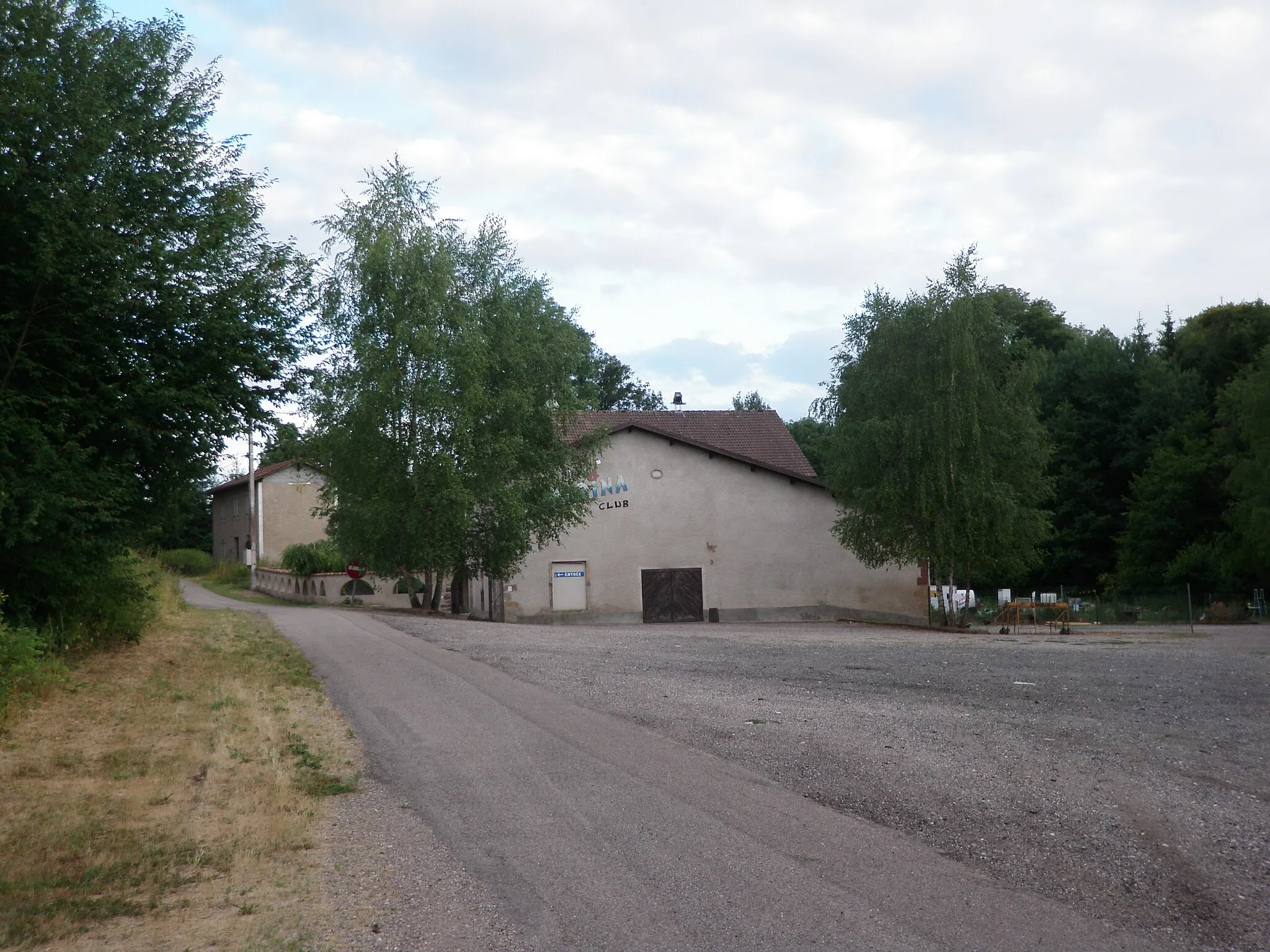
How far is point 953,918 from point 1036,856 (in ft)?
4.20

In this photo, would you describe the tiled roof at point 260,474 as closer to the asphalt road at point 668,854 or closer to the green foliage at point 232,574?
the green foliage at point 232,574

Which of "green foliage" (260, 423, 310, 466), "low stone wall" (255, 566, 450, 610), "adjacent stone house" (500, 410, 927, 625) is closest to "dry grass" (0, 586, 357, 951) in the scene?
"green foliage" (260, 423, 310, 466)

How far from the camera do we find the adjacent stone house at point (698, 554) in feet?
119

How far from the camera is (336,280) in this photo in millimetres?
29609

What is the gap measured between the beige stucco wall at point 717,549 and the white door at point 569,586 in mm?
167

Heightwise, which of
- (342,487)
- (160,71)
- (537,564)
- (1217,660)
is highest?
(160,71)

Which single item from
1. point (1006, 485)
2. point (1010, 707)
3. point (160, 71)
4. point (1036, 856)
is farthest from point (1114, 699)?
point (1006, 485)

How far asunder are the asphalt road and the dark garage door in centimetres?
2548

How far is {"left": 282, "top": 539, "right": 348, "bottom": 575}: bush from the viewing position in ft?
139

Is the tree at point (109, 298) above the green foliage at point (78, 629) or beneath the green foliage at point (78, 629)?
above

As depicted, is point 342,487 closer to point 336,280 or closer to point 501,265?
point 336,280

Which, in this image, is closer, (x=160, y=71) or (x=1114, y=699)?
(x=1114, y=699)

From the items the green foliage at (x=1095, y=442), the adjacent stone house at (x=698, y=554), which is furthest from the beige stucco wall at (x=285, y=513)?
the green foliage at (x=1095, y=442)

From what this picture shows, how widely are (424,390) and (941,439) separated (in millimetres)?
15433
